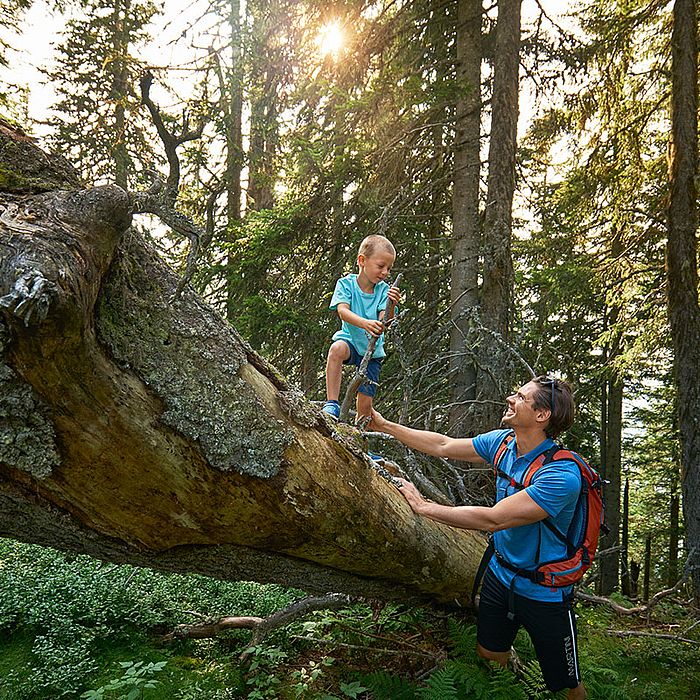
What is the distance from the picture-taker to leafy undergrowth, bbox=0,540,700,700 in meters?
3.45

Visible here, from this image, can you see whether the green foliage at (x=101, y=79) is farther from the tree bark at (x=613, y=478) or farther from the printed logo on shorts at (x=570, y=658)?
the tree bark at (x=613, y=478)

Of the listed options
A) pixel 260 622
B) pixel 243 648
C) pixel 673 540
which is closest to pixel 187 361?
pixel 260 622

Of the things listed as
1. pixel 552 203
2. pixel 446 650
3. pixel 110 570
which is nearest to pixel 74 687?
pixel 110 570

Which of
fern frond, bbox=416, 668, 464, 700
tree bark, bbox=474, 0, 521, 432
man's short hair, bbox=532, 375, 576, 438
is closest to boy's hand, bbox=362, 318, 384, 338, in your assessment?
man's short hair, bbox=532, 375, 576, 438

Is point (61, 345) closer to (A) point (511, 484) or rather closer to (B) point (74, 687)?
(A) point (511, 484)

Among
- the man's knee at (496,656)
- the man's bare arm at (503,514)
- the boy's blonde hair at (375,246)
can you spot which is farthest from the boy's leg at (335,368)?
the man's knee at (496,656)

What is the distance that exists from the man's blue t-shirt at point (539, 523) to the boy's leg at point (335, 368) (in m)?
1.24

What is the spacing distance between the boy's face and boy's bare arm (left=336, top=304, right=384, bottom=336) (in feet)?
1.12

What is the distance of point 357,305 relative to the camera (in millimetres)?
4188

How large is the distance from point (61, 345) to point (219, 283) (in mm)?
7658

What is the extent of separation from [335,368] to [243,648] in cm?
238

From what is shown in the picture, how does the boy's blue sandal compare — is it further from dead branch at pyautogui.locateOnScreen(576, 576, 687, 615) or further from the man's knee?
dead branch at pyautogui.locateOnScreen(576, 576, 687, 615)

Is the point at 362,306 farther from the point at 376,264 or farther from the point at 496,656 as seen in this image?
the point at 496,656

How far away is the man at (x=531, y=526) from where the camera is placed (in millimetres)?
2955
